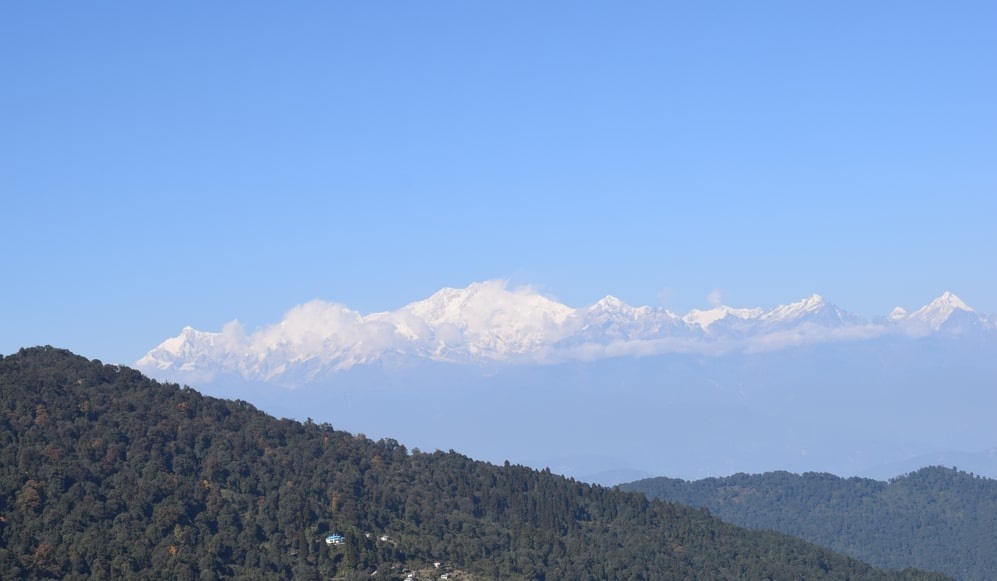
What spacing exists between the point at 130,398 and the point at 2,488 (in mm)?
29163

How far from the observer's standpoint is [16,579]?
4609 inches

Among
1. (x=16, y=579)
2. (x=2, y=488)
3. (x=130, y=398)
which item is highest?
(x=130, y=398)

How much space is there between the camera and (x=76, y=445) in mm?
143000

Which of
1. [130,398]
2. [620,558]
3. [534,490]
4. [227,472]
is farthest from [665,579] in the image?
[130,398]

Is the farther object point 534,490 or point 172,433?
point 534,490

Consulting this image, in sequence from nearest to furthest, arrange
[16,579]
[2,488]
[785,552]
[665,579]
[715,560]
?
[16,579]
[2,488]
[665,579]
[715,560]
[785,552]

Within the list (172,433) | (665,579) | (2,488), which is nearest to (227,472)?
(172,433)

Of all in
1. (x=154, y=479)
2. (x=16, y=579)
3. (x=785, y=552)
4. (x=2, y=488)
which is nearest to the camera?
(x=16, y=579)

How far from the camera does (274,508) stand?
14112cm

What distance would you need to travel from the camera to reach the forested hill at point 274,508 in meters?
129

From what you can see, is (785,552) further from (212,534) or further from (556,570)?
(212,534)

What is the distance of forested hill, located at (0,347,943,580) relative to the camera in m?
129

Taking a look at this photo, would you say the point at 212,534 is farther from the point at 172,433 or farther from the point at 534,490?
the point at 534,490

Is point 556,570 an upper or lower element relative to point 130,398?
lower
